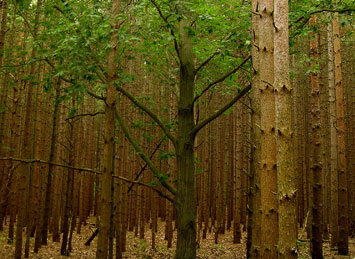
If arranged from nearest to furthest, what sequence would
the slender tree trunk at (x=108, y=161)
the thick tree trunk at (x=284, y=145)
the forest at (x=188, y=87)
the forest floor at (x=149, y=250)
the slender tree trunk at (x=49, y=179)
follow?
the thick tree trunk at (x=284, y=145) → the forest at (x=188, y=87) → the slender tree trunk at (x=108, y=161) → the forest floor at (x=149, y=250) → the slender tree trunk at (x=49, y=179)

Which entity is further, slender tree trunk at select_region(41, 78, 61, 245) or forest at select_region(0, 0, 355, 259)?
slender tree trunk at select_region(41, 78, 61, 245)

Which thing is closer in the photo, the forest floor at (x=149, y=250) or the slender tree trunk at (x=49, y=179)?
the forest floor at (x=149, y=250)

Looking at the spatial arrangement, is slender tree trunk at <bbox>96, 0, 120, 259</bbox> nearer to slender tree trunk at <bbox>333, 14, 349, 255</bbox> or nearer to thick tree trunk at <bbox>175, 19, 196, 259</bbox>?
thick tree trunk at <bbox>175, 19, 196, 259</bbox>

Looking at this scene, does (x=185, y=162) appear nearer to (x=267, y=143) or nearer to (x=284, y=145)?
(x=267, y=143)

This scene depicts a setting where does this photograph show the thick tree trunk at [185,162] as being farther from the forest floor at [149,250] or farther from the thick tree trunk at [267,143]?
the forest floor at [149,250]

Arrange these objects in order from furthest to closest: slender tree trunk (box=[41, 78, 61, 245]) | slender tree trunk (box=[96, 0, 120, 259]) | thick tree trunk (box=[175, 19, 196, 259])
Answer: slender tree trunk (box=[41, 78, 61, 245]), thick tree trunk (box=[175, 19, 196, 259]), slender tree trunk (box=[96, 0, 120, 259])

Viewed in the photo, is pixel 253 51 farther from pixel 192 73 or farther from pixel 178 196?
pixel 178 196

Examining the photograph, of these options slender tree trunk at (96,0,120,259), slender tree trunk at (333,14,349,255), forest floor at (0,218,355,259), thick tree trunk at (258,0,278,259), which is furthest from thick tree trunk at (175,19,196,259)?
slender tree trunk at (333,14,349,255)

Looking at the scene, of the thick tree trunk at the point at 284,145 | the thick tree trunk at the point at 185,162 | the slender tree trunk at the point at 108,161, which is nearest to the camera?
the thick tree trunk at the point at 284,145

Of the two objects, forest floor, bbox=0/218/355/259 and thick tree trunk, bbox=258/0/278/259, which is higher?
thick tree trunk, bbox=258/0/278/259

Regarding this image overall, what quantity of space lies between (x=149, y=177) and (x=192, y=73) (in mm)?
9690

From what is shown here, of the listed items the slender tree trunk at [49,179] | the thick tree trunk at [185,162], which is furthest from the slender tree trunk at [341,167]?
the slender tree trunk at [49,179]

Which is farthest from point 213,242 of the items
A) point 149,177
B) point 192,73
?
point 192,73

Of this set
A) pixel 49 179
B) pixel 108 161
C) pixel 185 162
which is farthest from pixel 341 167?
pixel 49 179
